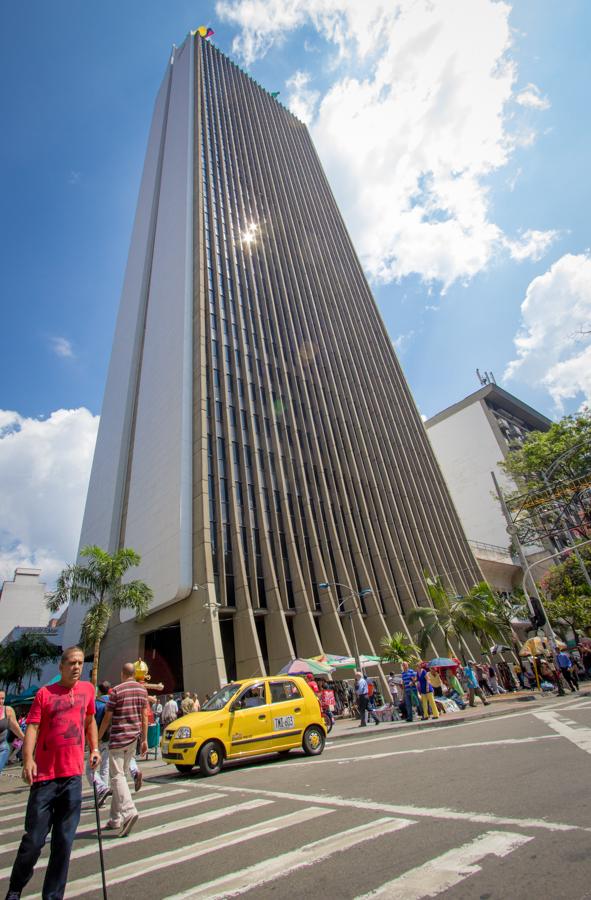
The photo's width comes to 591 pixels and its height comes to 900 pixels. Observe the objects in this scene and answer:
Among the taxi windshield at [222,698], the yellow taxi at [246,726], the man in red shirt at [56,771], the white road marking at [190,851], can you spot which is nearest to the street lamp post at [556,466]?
the yellow taxi at [246,726]

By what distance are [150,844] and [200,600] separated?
19.6m

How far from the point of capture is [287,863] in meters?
3.60

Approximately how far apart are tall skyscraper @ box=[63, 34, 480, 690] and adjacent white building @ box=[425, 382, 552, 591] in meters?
13.5

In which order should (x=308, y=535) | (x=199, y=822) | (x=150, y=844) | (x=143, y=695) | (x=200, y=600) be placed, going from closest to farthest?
(x=150, y=844) → (x=199, y=822) → (x=143, y=695) → (x=200, y=600) → (x=308, y=535)

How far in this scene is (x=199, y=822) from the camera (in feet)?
17.3

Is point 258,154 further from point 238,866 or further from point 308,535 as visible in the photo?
point 238,866

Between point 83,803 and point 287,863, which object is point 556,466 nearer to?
point 83,803

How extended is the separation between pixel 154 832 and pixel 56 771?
7.40 feet

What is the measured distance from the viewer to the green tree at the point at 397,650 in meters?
28.2

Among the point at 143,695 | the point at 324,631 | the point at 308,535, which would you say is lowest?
the point at 143,695

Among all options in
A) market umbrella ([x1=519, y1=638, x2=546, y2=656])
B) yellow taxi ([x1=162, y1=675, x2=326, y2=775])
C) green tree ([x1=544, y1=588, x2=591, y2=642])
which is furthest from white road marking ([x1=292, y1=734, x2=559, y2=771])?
green tree ([x1=544, y1=588, x2=591, y2=642])

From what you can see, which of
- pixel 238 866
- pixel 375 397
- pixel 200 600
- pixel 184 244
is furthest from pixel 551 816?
pixel 375 397

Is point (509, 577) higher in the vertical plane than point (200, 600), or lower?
higher

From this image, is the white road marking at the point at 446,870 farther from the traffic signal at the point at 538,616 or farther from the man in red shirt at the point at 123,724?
the traffic signal at the point at 538,616
